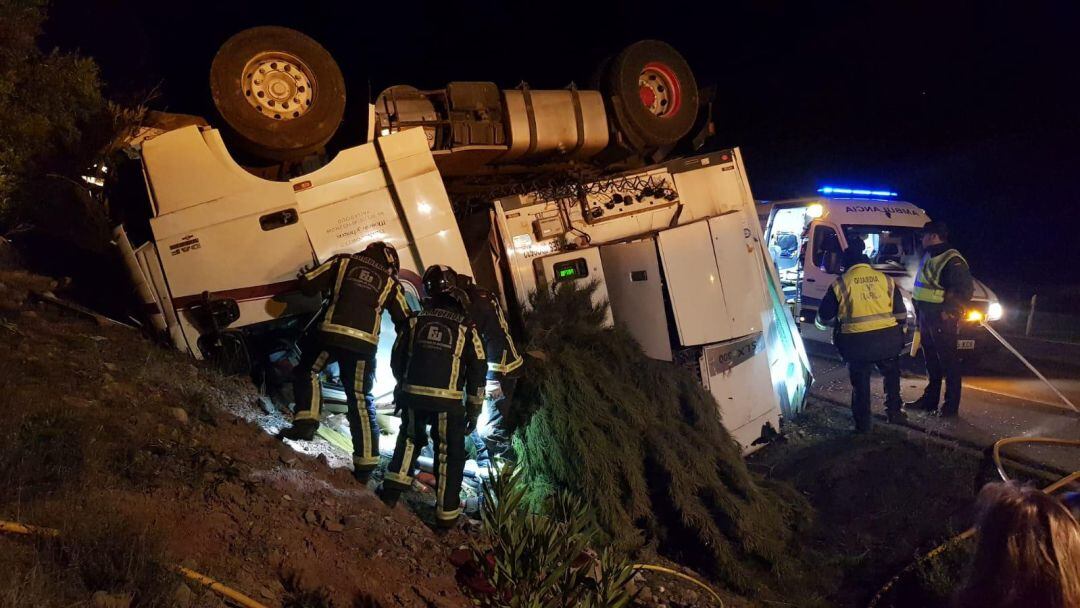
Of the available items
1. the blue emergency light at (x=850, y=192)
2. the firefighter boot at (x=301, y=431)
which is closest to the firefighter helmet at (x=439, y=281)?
the firefighter boot at (x=301, y=431)

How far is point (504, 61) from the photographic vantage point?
52.7ft

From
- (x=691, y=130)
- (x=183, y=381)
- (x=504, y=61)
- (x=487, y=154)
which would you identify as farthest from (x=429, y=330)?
(x=504, y=61)

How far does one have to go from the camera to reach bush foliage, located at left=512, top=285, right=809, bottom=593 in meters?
4.65

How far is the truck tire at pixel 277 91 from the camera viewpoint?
5.11 m

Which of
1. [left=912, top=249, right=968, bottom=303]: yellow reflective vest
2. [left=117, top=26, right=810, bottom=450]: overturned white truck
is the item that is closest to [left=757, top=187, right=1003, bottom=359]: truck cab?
[left=912, top=249, right=968, bottom=303]: yellow reflective vest

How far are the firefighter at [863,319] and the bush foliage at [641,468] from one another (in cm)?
182

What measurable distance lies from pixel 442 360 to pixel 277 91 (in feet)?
8.20

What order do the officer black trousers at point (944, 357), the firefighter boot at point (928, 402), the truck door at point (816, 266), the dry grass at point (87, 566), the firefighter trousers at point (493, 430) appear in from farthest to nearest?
1. the truck door at point (816, 266)
2. the firefighter boot at point (928, 402)
3. the officer black trousers at point (944, 357)
4. the firefighter trousers at point (493, 430)
5. the dry grass at point (87, 566)

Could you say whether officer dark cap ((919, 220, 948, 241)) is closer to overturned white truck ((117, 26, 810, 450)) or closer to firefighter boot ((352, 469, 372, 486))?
overturned white truck ((117, 26, 810, 450))

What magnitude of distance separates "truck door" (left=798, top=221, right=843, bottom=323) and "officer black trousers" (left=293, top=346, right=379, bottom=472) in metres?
6.81

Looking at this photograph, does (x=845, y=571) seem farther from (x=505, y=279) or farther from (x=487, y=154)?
(x=487, y=154)

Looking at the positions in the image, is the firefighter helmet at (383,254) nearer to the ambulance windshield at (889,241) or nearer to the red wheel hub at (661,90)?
the red wheel hub at (661,90)

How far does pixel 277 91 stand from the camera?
5312 millimetres

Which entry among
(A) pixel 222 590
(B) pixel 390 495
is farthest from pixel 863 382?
(A) pixel 222 590
